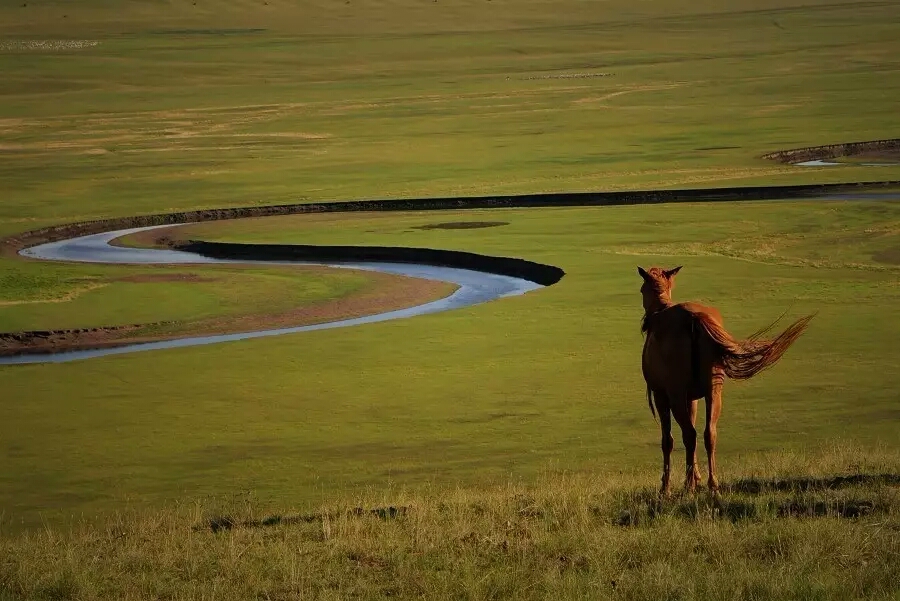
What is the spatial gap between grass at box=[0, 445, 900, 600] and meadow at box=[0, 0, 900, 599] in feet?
0.10

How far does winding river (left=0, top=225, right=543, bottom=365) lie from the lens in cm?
2238

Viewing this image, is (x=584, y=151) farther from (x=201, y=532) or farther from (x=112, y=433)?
(x=201, y=532)

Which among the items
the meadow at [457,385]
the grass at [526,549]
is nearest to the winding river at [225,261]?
the meadow at [457,385]

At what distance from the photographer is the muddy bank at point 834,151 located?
47.2m

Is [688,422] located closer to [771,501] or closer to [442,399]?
[771,501]

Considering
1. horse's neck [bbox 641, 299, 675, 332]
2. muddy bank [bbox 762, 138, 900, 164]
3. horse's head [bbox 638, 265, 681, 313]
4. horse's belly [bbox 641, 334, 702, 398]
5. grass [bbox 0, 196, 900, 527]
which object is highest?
muddy bank [bbox 762, 138, 900, 164]

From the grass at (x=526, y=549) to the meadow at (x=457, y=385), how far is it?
0.10 feet

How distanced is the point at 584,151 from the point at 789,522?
1665 inches

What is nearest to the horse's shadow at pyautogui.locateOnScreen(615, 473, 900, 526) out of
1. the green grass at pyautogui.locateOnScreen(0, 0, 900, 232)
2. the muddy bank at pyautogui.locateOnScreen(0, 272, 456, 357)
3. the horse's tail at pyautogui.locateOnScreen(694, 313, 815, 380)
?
the horse's tail at pyautogui.locateOnScreen(694, 313, 815, 380)

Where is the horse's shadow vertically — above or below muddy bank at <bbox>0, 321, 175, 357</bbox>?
above

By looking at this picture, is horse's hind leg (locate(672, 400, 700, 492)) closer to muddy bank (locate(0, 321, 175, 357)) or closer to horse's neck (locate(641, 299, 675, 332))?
horse's neck (locate(641, 299, 675, 332))

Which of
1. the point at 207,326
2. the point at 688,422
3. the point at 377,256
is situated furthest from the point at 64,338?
the point at 688,422

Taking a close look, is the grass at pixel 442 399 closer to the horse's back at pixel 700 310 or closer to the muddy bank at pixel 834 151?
the horse's back at pixel 700 310

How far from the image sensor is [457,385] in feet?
58.0
